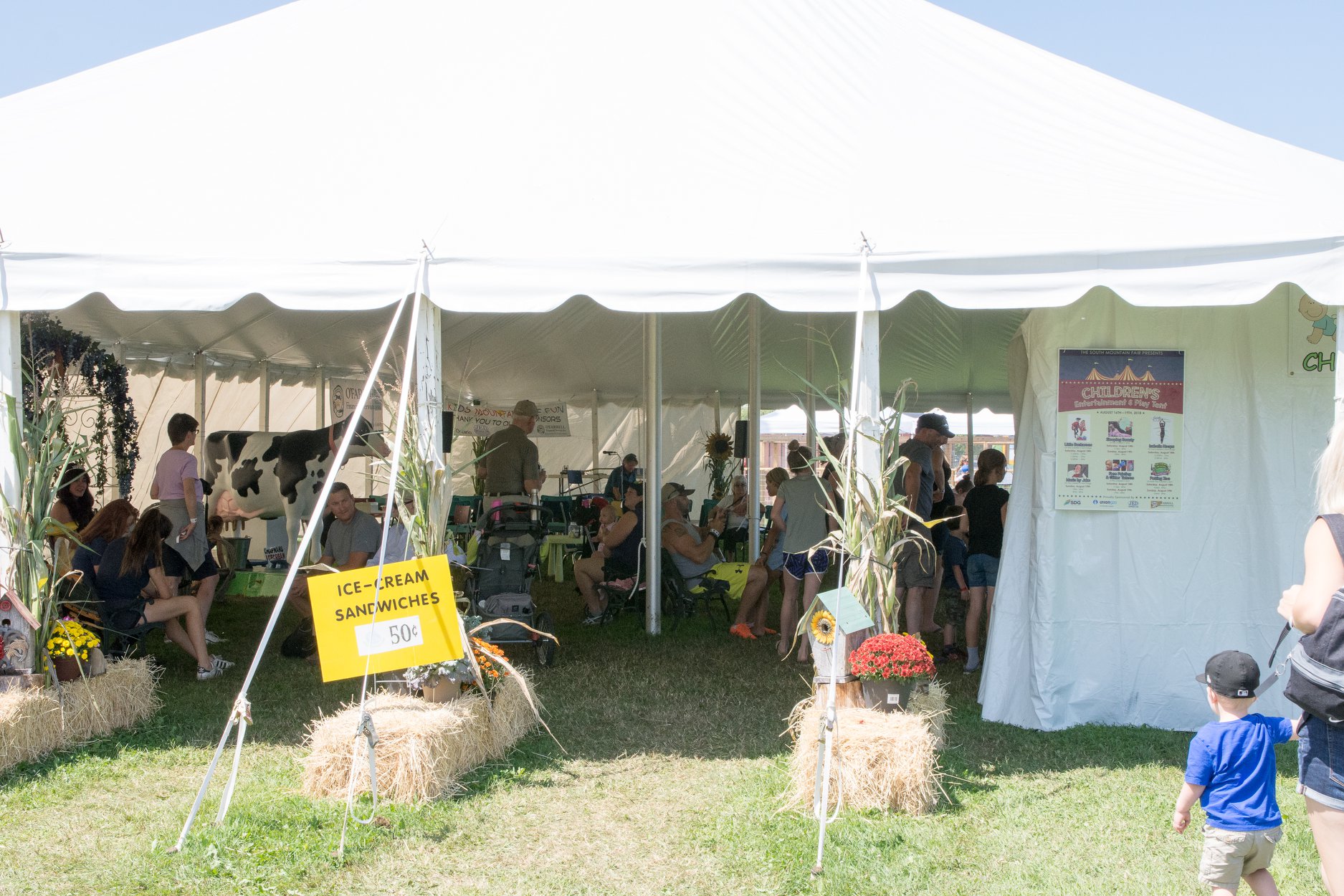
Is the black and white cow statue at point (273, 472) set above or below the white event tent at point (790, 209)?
Answer: below

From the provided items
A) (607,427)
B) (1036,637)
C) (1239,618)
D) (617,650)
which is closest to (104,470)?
(617,650)

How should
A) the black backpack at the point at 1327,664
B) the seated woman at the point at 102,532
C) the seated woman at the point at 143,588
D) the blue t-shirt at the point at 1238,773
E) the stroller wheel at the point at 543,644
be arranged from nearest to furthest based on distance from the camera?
the black backpack at the point at 1327,664, the blue t-shirt at the point at 1238,773, the seated woman at the point at 143,588, the seated woman at the point at 102,532, the stroller wheel at the point at 543,644

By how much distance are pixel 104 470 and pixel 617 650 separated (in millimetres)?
4188

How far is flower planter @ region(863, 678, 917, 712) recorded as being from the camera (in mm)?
4051

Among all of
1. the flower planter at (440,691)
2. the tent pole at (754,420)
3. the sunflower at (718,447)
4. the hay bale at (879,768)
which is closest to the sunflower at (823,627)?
the hay bale at (879,768)

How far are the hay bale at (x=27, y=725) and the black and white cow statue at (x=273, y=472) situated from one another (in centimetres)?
486

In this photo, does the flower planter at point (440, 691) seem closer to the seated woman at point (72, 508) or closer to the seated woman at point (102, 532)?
the seated woman at point (102, 532)

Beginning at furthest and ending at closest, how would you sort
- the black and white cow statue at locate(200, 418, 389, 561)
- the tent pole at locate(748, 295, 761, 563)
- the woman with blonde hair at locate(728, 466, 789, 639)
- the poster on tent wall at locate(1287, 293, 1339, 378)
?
the black and white cow statue at locate(200, 418, 389, 561)
the tent pole at locate(748, 295, 761, 563)
the woman with blonde hair at locate(728, 466, 789, 639)
the poster on tent wall at locate(1287, 293, 1339, 378)

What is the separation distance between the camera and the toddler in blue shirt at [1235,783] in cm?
261

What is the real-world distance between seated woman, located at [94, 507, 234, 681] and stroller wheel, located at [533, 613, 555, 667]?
5.80ft

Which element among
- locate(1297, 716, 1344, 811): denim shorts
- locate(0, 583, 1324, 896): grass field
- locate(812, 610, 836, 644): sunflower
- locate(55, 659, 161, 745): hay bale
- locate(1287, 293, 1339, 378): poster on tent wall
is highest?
locate(1287, 293, 1339, 378): poster on tent wall

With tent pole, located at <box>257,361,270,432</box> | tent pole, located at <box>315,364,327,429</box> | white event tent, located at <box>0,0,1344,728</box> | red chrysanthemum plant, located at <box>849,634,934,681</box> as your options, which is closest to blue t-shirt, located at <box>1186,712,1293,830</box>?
red chrysanthemum plant, located at <box>849,634,934,681</box>

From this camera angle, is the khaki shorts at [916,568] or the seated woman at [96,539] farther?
the khaki shorts at [916,568]

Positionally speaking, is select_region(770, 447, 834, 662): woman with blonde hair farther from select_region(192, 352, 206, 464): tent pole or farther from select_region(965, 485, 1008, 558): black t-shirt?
select_region(192, 352, 206, 464): tent pole
